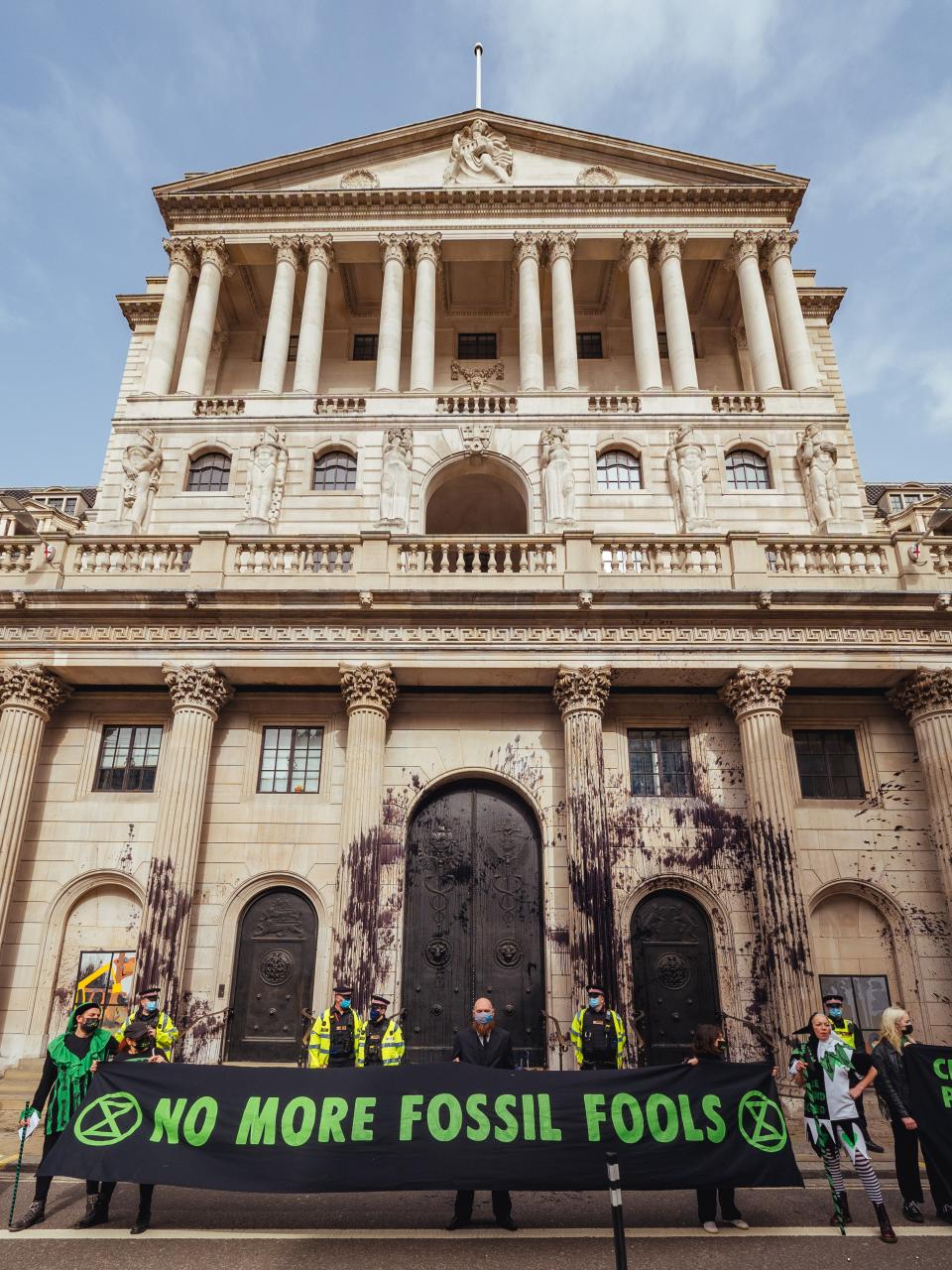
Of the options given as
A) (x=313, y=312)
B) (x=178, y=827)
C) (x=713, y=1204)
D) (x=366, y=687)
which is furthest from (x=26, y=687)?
(x=713, y=1204)

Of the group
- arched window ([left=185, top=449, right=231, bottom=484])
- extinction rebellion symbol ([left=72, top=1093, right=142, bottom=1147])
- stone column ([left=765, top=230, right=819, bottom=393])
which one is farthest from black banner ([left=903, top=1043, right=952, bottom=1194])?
arched window ([left=185, top=449, right=231, bottom=484])

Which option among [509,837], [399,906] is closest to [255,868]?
[399,906]

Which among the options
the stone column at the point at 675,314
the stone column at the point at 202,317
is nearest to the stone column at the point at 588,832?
the stone column at the point at 675,314

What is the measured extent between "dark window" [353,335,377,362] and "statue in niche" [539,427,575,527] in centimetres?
808

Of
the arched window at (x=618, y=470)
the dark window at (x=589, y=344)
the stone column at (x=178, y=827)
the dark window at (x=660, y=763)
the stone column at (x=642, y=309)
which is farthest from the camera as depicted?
the dark window at (x=589, y=344)

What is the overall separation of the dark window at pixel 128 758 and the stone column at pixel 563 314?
14182mm

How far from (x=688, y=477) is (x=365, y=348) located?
12.2 metres

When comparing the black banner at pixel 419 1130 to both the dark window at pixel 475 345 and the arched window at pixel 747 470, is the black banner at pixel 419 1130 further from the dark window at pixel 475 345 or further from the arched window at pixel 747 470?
the dark window at pixel 475 345

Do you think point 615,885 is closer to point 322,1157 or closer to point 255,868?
point 255,868

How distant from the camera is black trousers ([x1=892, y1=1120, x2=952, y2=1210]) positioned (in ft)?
27.8

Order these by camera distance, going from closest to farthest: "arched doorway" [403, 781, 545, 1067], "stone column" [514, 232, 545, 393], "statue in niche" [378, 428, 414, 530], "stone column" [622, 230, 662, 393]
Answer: "arched doorway" [403, 781, 545, 1067] → "statue in niche" [378, 428, 414, 530] → "stone column" [514, 232, 545, 393] → "stone column" [622, 230, 662, 393]

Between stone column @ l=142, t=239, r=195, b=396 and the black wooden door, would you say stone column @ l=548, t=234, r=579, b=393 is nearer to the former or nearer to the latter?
stone column @ l=142, t=239, r=195, b=396

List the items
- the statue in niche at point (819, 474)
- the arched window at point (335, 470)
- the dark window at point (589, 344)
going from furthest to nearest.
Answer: the dark window at point (589, 344) → the arched window at point (335, 470) → the statue in niche at point (819, 474)

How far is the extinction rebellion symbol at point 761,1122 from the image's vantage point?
8.27 metres
